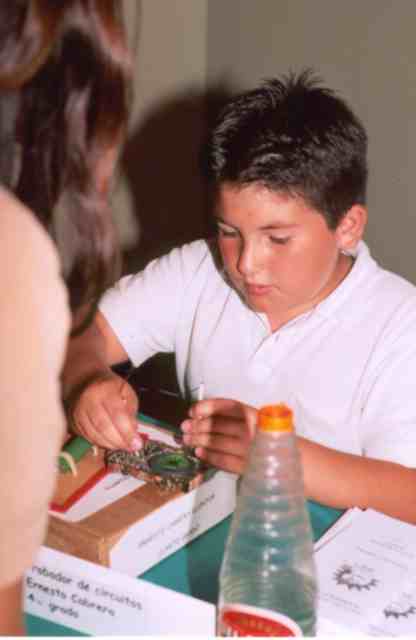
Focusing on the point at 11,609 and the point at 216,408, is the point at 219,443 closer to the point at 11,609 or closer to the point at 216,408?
the point at 216,408

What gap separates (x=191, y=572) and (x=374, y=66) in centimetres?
211

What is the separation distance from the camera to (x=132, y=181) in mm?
3217

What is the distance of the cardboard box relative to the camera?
1.02m

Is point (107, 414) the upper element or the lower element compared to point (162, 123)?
lower

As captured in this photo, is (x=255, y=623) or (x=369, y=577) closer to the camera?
(x=255, y=623)

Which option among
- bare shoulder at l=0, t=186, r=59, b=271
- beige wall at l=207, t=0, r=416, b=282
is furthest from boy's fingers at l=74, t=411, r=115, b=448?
beige wall at l=207, t=0, r=416, b=282

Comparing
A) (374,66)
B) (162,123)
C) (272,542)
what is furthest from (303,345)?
(162,123)

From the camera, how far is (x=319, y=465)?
1234 mm

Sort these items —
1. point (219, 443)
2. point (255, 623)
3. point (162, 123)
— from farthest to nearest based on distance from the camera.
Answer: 1. point (162, 123)
2. point (219, 443)
3. point (255, 623)

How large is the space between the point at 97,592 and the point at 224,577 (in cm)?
14

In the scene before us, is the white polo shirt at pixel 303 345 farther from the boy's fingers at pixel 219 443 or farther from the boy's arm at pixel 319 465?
the boy's fingers at pixel 219 443

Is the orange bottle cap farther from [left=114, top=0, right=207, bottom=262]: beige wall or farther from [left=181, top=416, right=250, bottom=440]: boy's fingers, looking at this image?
[left=114, top=0, right=207, bottom=262]: beige wall

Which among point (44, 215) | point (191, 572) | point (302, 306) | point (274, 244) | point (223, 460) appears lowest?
point (191, 572)

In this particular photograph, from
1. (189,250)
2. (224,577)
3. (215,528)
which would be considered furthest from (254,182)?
(224,577)
